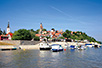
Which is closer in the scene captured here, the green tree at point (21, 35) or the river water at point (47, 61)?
the river water at point (47, 61)

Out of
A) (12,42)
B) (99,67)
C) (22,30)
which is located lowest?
(99,67)

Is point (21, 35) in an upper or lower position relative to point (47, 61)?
upper

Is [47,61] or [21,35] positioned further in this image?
[21,35]

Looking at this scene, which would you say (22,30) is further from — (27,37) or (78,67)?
(78,67)

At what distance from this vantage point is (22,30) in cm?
11381

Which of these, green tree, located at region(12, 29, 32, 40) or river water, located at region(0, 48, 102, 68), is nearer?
river water, located at region(0, 48, 102, 68)

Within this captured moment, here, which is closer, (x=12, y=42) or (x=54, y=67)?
(x=54, y=67)

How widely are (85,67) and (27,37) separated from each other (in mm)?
90779

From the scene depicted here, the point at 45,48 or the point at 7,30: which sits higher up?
the point at 7,30

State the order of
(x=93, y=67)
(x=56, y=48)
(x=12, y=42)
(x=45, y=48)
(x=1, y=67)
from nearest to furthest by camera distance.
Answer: (x=1, y=67) → (x=93, y=67) → (x=56, y=48) → (x=45, y=48) → (x=12, y=42)

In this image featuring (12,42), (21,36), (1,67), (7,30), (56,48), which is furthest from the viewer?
(7,30)

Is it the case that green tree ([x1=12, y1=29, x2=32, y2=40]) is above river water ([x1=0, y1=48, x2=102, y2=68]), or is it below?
Result: above

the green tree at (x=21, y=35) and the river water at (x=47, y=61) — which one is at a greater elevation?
the green tree at (x=21, y=35)

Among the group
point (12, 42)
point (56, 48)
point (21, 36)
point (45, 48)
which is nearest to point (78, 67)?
point (56, 48)
